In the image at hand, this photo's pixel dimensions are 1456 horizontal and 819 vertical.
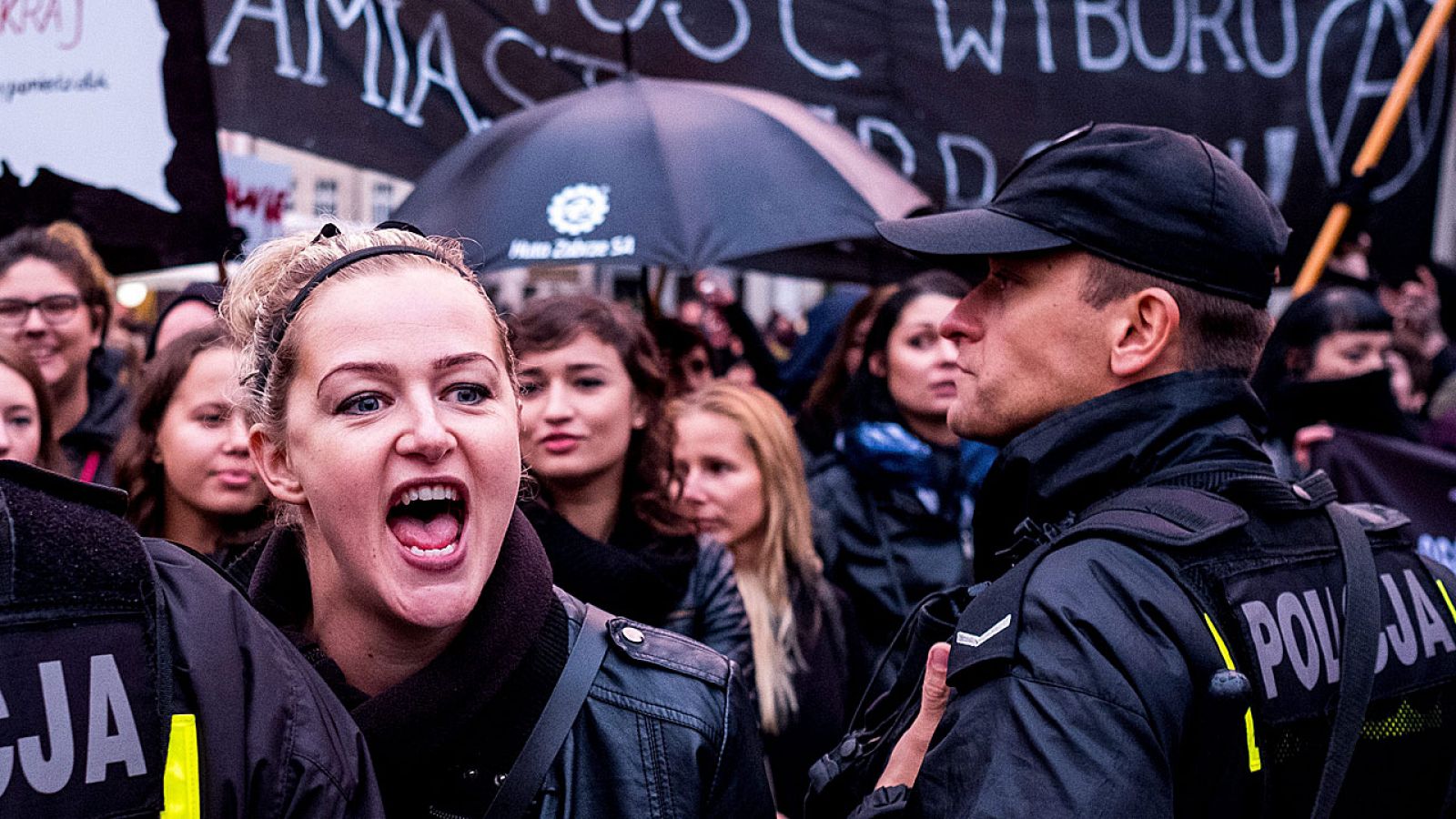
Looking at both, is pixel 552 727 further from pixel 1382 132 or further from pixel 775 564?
pixel 1382 132

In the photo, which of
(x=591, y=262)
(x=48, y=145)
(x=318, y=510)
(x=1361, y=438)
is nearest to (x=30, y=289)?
(x=48, y=145)

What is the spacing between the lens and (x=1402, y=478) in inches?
196

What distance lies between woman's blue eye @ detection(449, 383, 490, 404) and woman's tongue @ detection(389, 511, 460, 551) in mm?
183

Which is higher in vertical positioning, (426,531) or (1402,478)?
(426,531)

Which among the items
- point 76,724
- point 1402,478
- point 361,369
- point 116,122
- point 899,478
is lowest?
point 1402,478

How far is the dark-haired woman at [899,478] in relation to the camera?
453 centimetres

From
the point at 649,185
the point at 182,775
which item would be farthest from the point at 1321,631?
the point at 649,185

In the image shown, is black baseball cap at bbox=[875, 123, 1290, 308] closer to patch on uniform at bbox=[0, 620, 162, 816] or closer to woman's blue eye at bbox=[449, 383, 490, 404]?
woman's blue eye at bbox=[449, 383, 490, 404]

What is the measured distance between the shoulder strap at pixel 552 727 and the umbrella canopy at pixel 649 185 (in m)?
2.05

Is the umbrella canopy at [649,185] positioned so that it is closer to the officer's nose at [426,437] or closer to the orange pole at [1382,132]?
the orange pole at [1382,132]

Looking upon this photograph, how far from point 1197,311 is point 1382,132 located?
11.3 ft

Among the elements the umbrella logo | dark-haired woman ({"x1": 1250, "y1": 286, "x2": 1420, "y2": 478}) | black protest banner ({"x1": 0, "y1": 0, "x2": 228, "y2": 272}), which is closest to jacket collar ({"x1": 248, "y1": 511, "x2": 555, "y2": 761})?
the umbrella logo

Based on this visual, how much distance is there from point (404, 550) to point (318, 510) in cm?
15

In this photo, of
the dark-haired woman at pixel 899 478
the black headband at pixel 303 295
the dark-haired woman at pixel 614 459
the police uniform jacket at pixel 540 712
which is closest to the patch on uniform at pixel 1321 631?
the police uniform jacket at pixel 540 712
